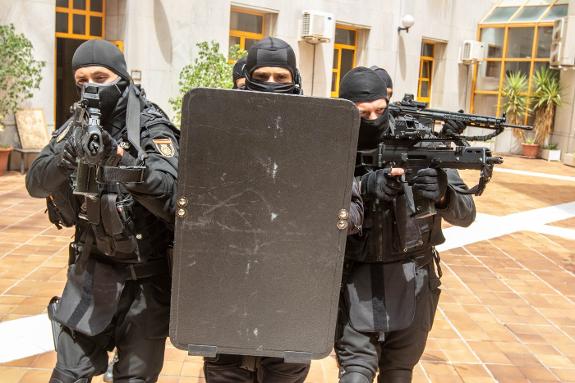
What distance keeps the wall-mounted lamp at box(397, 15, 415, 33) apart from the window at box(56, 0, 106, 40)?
298 inches

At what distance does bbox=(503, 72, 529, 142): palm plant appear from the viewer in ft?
54.0

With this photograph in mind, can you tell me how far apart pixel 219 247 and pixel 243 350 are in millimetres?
359

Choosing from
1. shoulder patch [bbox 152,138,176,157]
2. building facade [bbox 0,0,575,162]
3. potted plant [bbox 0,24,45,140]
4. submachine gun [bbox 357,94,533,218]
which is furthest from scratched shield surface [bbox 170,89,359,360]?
building facade [bbox 0,0,575,162]

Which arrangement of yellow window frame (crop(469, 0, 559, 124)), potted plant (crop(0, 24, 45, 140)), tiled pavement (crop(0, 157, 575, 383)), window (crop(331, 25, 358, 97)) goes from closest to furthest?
1. tiled pavement (crop(0, 157, 575, 383))
2. potted plant (crop(0, 24, 45, 140))
3. window (crop(331, 25, 358, 97))
4. yellow window frame (crop(469, 0, 559, 124))

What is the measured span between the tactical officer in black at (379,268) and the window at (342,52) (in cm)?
1248

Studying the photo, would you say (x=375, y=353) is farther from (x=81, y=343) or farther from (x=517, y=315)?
(x=517, y=315)

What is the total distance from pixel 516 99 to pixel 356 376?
50.8 ft

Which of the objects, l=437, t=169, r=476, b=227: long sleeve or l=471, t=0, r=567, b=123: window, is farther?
l=471, t=0, r=567, b=123: window

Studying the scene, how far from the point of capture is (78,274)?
7.91 ft

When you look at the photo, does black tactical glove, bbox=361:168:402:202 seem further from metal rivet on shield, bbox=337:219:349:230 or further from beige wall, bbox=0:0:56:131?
beige wall, bbox=0:0:56:131

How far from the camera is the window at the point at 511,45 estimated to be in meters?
17.0

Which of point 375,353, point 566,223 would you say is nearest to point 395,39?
point 566,223

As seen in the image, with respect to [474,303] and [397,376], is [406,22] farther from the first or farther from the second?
[397,376]

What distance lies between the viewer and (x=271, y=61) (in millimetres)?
2326
